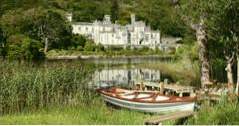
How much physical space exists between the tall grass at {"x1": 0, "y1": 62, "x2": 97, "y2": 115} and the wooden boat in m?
1.71

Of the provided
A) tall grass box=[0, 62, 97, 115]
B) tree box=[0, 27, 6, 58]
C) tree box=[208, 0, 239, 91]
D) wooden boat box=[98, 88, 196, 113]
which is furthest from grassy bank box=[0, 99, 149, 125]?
tree box=[0, 27, 6, 58]

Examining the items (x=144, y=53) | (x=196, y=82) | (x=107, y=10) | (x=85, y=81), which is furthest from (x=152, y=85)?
(x=107, y=10)

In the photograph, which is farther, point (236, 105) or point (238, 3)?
point (238, 3)

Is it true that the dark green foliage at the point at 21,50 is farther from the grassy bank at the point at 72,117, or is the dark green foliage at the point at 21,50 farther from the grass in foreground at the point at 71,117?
the grass in foreground at the point at 71,117

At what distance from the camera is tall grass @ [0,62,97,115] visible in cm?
2012

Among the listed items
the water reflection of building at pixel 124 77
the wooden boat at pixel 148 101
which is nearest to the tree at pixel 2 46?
the water reflection of building at pixel 124 77

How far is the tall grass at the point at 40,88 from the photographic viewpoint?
20125mm

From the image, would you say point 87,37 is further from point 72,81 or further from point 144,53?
point 72,81

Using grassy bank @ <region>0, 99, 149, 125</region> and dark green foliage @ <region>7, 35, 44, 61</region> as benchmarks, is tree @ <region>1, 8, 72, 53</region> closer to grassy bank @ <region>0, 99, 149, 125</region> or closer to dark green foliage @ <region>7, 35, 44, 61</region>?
dark green foliage @ <region>7, 35, 44, 61</region>

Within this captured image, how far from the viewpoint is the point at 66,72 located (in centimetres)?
2223

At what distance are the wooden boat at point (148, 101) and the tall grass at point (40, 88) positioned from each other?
1706 mm

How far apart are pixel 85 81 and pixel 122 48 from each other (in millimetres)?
111273

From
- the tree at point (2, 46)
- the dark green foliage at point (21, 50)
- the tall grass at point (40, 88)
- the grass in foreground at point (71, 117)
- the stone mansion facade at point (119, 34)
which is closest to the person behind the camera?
the grass in foreground at point (71, 117)

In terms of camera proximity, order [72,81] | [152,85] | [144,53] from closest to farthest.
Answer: [72,81] < [152,85] < [144,53]
